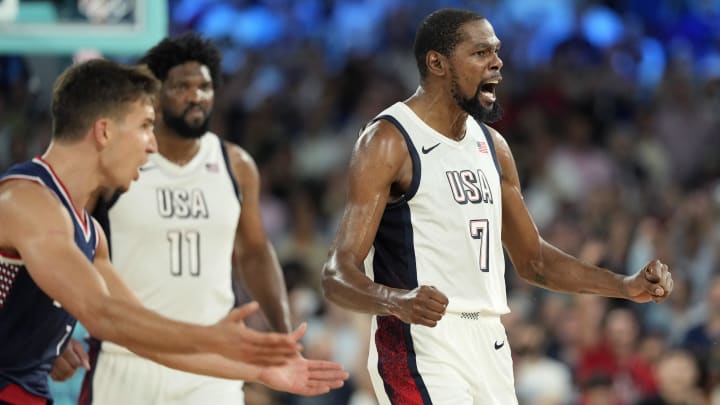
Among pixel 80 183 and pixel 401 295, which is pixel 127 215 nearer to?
pixel 80 183

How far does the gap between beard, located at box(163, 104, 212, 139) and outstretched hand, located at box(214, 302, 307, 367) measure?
3030 mm

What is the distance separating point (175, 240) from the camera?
23.6ft

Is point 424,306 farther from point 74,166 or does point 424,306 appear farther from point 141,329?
point 74,166

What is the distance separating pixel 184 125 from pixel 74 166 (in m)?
2.04

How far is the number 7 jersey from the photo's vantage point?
715 cm

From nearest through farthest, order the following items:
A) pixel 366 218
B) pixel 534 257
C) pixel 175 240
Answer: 1. pixel 366 218
2. pixel 534 257
3. pixel 175 240

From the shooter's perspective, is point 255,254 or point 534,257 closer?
point 534,257

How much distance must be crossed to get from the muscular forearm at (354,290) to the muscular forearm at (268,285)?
178 centimetres

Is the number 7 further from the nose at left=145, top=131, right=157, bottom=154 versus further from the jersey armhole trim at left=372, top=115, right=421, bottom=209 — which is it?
the nose at left=145, top=131, right=157, bottom=154

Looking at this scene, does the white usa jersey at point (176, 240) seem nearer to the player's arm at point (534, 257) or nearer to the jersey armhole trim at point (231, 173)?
Answer: the jersey armhole trim at point (231, 173)

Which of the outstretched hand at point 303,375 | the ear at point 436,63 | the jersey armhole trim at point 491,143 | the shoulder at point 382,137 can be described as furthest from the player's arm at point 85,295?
the jersey armhole trim at point 491,143

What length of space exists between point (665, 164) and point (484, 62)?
785 cm

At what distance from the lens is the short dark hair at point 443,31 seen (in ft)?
20.2

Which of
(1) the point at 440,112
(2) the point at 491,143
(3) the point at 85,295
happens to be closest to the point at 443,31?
(1) the point at 440,112
